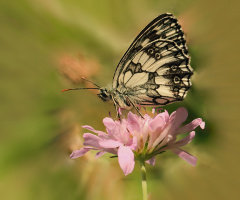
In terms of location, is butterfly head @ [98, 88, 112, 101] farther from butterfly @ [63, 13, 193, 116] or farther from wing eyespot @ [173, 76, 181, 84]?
wing eyespot @ [173, 76, 181, 84]

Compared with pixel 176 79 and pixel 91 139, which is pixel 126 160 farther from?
pixel 176 79

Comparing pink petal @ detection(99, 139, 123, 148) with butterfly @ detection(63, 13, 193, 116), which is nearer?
pink petal @ detection(99, 139, 123, 148)

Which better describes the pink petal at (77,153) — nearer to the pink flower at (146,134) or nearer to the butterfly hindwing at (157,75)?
the pink flower at (146,134)

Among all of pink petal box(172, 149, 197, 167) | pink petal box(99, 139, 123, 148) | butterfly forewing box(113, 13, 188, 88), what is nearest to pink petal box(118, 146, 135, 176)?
pink petal box(99, 139, 123, 148)

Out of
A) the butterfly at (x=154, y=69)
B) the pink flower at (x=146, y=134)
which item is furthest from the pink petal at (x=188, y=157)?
the butterfly at (x=154, y=69)

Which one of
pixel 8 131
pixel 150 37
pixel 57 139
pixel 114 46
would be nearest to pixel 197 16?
pixel 114 46

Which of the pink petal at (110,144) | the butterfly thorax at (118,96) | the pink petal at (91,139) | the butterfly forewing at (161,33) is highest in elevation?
the butterfly forewing at (161,33)

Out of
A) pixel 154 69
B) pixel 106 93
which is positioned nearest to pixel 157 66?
pixel 154 69
